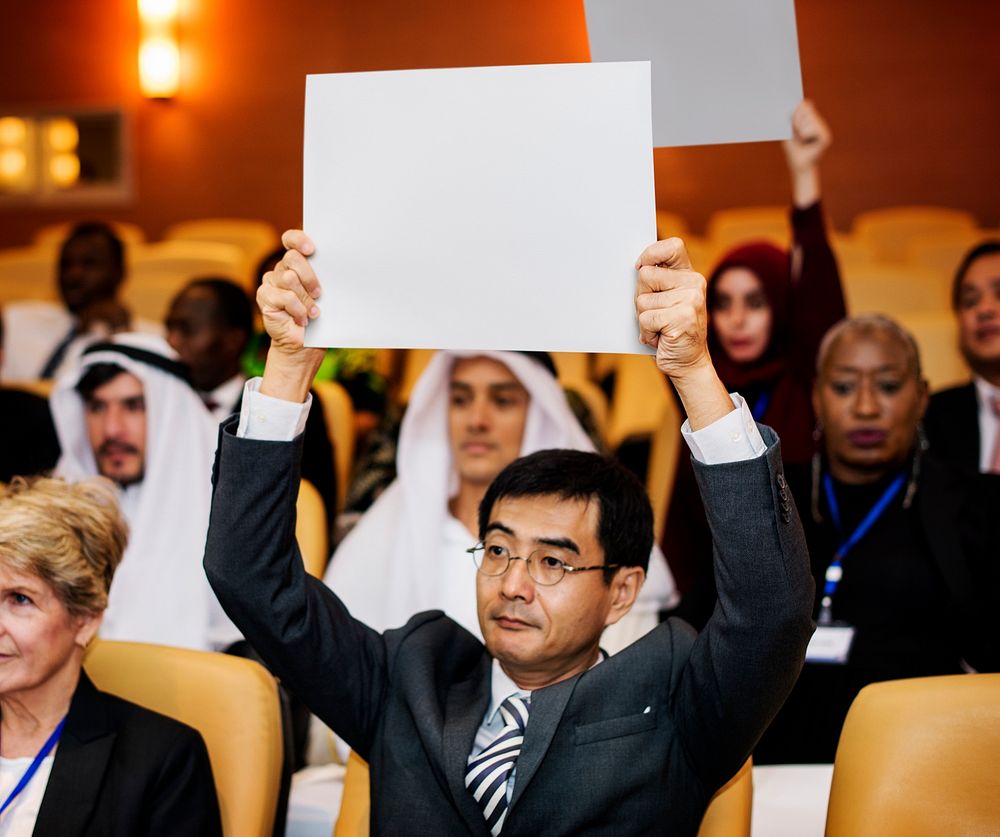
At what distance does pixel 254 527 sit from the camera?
1.64 metres

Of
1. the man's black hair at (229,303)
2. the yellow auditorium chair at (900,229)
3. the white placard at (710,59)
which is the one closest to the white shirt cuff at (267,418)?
the white placard at (710,59)

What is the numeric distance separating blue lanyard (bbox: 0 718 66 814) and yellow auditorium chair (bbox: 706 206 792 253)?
516 cm

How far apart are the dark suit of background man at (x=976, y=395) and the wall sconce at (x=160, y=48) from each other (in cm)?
599

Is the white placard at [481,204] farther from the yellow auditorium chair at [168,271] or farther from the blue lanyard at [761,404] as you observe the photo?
the yellow auditorium chair at [168,271]

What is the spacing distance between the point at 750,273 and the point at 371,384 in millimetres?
1484

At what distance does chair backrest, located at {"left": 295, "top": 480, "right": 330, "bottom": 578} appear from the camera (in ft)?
8.48

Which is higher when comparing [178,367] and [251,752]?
[178,367]

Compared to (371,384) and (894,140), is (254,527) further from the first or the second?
(894,140)

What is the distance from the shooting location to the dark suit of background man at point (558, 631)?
1.47 m

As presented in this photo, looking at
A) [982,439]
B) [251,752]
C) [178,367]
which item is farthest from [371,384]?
[251,752]

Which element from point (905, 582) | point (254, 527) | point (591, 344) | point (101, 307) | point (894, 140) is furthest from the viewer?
point (894, 140)

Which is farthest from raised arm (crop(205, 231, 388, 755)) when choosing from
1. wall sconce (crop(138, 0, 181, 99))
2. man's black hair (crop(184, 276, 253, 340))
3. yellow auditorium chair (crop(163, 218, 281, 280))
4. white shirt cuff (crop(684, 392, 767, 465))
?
wall sconce (crop(138, 0, 181, 99))

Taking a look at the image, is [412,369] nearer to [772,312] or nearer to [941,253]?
[772,312]

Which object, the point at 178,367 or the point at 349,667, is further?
the point at 178,367
